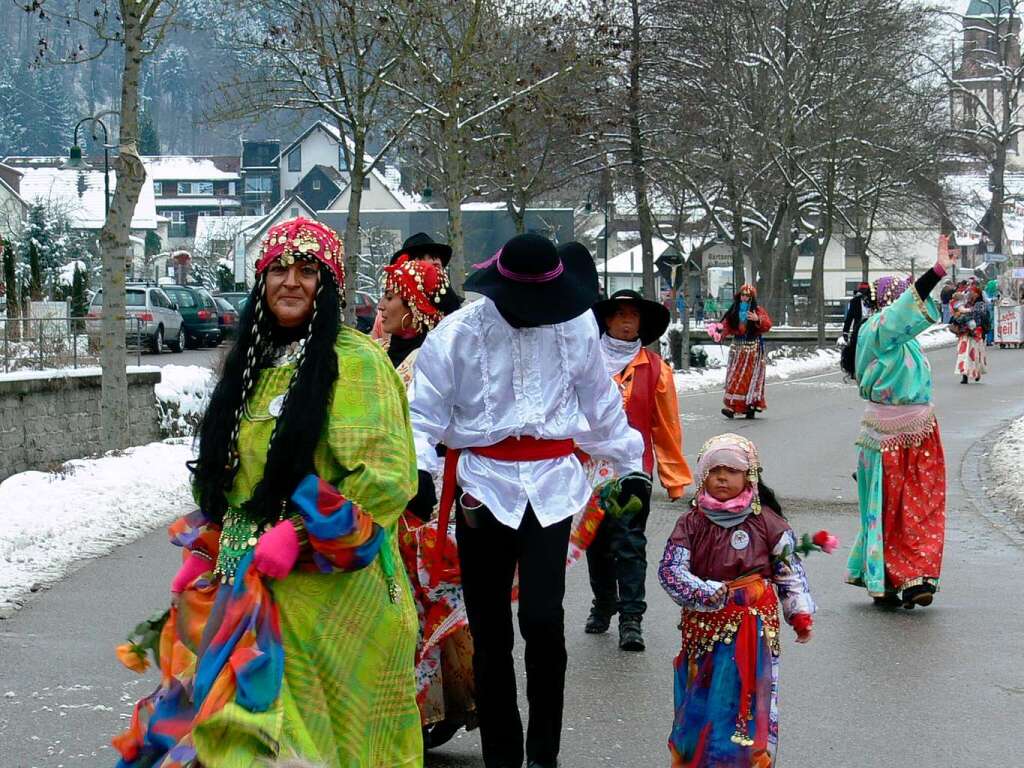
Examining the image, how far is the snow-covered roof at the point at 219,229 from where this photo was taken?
317ft

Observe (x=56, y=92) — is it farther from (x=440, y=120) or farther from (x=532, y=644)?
(x=532, y=644)

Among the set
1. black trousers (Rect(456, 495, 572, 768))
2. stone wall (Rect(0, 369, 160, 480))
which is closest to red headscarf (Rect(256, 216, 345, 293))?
black trousers (Rect(456, 495, 572, 768))

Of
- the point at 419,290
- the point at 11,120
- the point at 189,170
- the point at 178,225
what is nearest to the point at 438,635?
the point at 419,290

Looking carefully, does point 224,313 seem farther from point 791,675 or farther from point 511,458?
point 511,458

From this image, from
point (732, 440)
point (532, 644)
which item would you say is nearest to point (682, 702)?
point (532, 644)

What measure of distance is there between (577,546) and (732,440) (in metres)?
0.86

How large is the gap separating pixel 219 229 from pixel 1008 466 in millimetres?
90741

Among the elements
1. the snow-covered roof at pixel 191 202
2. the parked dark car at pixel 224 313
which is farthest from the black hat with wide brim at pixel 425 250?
the snow-covered roof at pixel 191 202

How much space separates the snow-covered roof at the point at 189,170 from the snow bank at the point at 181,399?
397 feet

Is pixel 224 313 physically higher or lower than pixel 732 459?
lower

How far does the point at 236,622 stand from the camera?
3.85 meters

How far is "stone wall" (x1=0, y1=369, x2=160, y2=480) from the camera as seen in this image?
17703 millimetres

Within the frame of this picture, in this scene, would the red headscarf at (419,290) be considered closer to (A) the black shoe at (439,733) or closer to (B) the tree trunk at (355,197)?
(A) the black shoe at (439,733)

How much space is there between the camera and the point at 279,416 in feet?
13.3
